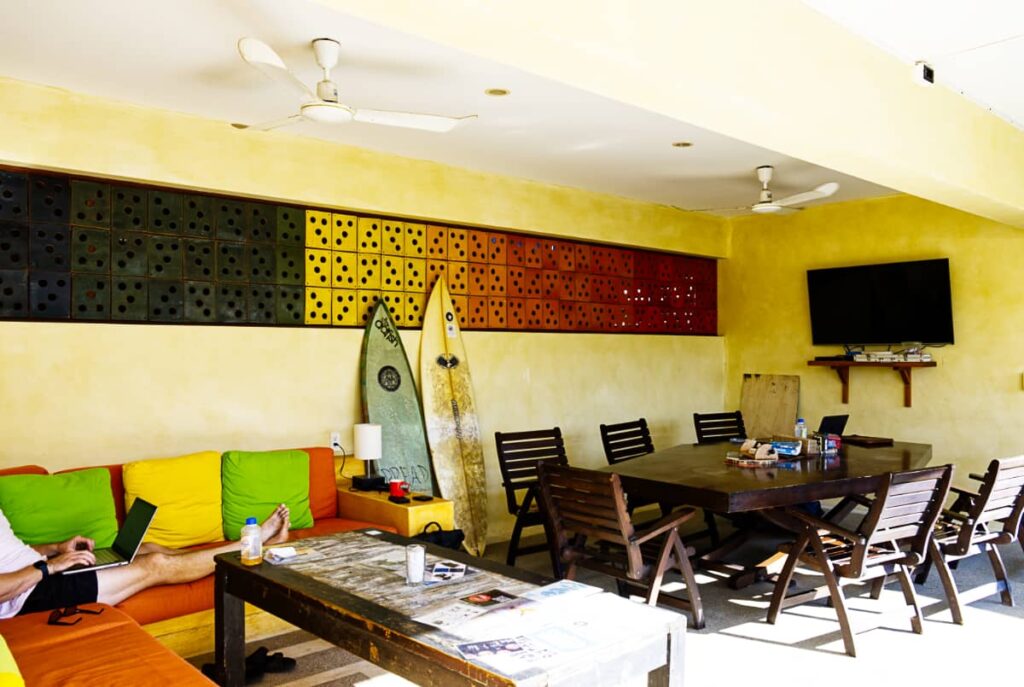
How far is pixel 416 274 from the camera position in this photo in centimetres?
580

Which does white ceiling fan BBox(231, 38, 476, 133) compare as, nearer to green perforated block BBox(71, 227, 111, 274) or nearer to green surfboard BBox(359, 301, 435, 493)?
green perforated block BBox(71, 227, 111, 274)

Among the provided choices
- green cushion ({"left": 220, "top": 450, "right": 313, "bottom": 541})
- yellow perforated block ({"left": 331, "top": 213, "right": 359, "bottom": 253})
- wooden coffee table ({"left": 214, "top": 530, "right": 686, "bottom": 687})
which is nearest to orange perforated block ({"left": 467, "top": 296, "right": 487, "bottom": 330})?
yellow perforated block ({"left": 331, "top": 213, "right": 359, "bottom": 253})

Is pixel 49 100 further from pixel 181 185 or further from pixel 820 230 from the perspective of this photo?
pixel 820 230

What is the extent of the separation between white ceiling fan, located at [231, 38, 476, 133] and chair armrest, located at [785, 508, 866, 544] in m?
2.57

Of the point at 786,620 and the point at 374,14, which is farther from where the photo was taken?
the point at 786,620

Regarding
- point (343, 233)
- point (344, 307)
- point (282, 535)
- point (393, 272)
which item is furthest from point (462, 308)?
point (282, 535)

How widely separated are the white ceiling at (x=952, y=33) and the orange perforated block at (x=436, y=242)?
3.17 metres

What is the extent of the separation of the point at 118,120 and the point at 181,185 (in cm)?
46

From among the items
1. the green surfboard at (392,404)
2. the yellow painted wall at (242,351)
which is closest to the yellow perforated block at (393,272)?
the green surfboard at (392,404)

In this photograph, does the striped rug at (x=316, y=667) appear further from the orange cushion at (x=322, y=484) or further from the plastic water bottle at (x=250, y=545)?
the orange cushion at (x=322, y=484)

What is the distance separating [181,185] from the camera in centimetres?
462

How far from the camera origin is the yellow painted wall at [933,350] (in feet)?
20.6

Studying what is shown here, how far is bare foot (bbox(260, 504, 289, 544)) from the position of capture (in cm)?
403

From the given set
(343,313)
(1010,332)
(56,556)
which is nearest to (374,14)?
(56,556)
